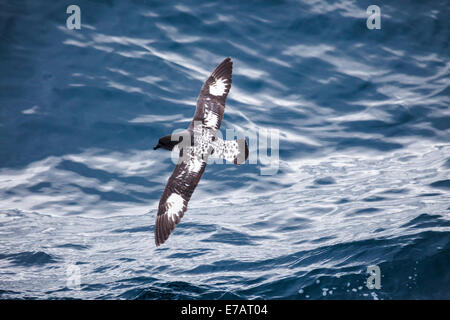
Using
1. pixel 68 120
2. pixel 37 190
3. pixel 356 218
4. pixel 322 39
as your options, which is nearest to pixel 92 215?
pixel 37 190

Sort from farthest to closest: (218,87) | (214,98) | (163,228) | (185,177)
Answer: (218,87) → (214,98) → (185,177) → (163,228)

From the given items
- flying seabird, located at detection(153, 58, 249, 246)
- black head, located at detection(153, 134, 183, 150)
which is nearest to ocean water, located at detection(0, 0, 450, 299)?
flying seabird, located at detection(153, 58, 249, 246)

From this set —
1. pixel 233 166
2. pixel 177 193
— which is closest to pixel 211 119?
pixel 177 193

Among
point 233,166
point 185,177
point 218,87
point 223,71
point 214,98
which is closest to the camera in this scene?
point 185,177

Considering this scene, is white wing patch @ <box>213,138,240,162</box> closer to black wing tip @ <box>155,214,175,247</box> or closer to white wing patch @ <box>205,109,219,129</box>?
white wing patch @ <box>205,109,219,129</box>

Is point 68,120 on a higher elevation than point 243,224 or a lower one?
higher

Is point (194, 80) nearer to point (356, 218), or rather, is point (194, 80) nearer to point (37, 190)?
point (37, 190)

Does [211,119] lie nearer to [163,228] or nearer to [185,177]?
[185,177]
